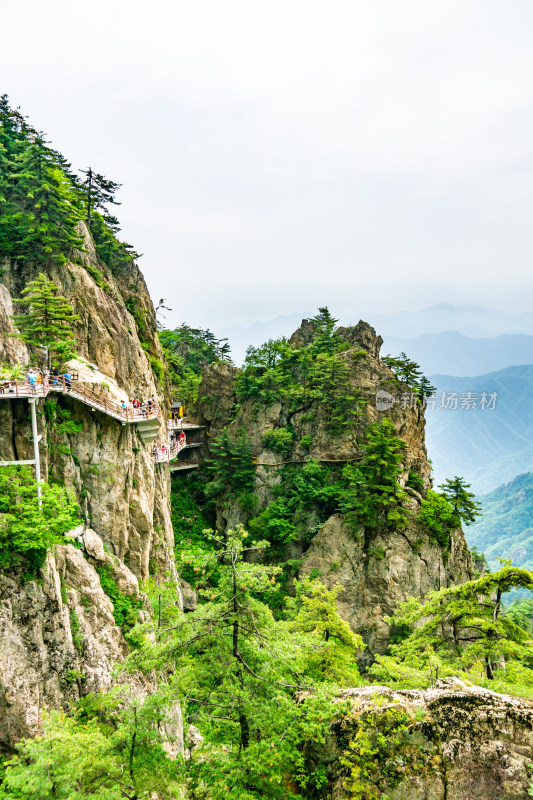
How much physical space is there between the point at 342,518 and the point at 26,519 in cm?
2210

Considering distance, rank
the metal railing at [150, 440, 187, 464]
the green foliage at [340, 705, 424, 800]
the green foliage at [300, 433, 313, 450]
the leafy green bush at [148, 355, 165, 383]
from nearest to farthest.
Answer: the green foliage at [340, 705, 424, 800] < the metal railing at [150, 440, 187, 464] < the leafy green bush at [148, 355, 165, 383] < the green foliage at [300, 433, 313, 450]

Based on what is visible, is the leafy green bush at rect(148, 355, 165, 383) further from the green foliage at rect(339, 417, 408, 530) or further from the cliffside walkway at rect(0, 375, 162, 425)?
the green foliage at rect(339, 417, 408, 530)

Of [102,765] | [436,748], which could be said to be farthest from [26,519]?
[436,748]

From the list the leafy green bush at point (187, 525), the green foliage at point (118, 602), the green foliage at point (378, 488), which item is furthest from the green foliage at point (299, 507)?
the green foliage at point (118, 602)

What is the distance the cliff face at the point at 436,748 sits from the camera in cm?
809

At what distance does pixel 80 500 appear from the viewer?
1795 cm

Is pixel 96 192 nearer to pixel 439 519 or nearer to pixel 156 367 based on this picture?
pixel 156 367

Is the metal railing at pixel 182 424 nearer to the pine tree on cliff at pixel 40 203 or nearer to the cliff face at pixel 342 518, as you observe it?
the cliff face at pixel 342 518

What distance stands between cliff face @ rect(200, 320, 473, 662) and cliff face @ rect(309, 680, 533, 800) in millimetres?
17726

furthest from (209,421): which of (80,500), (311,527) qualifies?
(80,500)

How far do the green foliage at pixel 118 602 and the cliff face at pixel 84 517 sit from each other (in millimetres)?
299

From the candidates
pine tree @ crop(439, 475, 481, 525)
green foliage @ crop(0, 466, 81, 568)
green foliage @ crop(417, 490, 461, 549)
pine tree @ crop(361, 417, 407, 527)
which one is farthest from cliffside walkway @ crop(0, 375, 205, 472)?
pine tree @ crop(439, 475, 481, 525)

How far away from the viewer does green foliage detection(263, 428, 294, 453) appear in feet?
112

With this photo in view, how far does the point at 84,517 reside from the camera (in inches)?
705
